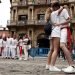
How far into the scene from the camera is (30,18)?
184 ft

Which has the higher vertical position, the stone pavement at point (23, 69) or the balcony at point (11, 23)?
the stone pavement at point (23, 69)

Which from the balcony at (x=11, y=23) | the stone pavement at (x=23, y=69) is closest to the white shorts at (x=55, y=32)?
the stone pavement at (x=23, y=69)

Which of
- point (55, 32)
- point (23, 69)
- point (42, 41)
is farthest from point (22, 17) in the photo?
point (55, 32)

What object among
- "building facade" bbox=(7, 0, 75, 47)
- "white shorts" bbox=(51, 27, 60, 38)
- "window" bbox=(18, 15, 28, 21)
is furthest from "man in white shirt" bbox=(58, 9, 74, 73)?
"window" bbox=(18, 15, 28, 21)

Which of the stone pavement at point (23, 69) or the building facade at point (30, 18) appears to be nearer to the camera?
the stone pavement at point (23, 69)

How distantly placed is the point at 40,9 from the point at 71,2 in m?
5.88

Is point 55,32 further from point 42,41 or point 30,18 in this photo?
point 30,18

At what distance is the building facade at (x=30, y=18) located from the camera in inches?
2180

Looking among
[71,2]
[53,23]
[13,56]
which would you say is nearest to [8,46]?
[13,56]

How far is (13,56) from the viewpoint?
2183cm

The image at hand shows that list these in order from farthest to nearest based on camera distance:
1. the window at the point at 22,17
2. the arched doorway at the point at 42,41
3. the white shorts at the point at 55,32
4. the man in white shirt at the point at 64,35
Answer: the window at the point at 22,17
the arched doorway at the point at 42,41
the white shorts at the point at 55,32
the man in white shirt at the point at 64,35

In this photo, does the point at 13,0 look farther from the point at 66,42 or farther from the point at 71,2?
the point at 66,42

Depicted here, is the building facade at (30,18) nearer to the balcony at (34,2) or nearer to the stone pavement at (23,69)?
the balcony at (34,2)

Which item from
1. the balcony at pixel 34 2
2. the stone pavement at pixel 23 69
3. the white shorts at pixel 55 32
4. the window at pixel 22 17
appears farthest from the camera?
the window at pixel 22 17
